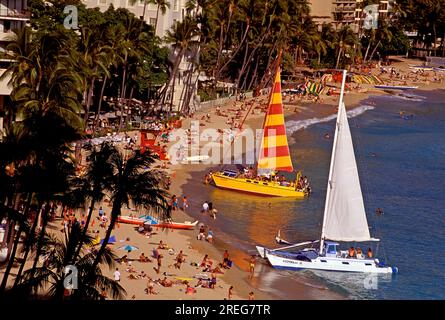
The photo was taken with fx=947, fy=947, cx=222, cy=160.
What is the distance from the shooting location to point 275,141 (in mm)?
68375

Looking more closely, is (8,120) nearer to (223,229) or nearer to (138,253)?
(138,253)

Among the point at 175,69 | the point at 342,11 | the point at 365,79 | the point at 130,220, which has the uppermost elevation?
the point at 342,11

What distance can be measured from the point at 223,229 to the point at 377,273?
10677mm

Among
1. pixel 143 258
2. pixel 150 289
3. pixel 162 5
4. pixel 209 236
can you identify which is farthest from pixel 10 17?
pixel 150 289

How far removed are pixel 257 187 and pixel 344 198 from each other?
14521 millimetres

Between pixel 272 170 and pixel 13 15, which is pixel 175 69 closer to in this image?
pixel 13 15

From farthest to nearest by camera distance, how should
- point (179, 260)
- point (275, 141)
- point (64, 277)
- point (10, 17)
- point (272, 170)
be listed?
point (10, 17), point (272, 170), point (275, 141), point (179, 260), point (64, 277)

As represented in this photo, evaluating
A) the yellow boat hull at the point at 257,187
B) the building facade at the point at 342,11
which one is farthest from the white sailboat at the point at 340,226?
the building facade at the point at 342,11

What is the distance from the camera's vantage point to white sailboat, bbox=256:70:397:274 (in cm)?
5056

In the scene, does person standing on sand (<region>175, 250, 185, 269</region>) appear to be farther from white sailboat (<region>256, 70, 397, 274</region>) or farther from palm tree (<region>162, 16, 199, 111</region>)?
palm tree (<region>162, 16, 199, 111</region>)

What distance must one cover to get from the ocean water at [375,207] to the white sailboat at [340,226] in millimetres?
617

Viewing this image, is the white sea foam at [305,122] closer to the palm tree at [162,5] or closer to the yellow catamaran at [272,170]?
the palm tree at [162,5]

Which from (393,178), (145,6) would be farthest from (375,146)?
(145,6)

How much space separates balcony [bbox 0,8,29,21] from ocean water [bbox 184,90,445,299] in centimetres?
1868
